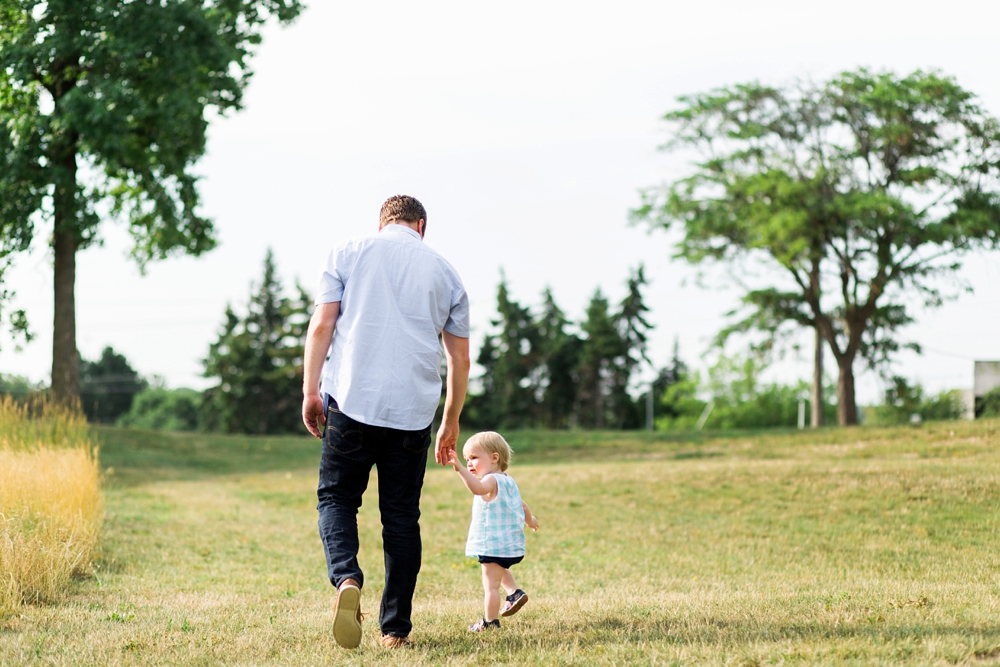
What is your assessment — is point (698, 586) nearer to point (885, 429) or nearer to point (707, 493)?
point (707, 493)

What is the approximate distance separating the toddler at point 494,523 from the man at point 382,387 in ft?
2.04

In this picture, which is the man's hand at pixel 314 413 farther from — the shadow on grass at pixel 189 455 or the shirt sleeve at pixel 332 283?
the shadow on grass at pixel 189 455

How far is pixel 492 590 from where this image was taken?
5254 millimetres

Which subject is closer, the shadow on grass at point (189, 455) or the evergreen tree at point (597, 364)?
the shadow on grass at point (189, 455)

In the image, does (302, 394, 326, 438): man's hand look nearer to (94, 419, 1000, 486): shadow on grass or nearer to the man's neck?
the man's neck

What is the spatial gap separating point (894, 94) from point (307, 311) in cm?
4182

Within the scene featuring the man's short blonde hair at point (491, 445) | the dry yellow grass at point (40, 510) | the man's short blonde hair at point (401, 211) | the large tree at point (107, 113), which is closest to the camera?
the man's short blonde hair at point (401, 211)

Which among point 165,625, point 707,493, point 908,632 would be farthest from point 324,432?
point 707,493

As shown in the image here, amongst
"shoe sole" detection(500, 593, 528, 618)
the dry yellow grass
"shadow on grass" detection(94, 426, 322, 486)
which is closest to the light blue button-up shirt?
"shoe sole" detection(500, 593, 528, 618)

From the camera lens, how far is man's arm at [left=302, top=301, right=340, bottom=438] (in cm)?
456

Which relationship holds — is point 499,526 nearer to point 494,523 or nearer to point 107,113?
point 494,523

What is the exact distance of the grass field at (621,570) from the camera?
4453 mm

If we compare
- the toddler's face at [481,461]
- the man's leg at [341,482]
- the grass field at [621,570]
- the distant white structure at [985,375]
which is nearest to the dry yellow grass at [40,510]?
the grass field at [621,570]

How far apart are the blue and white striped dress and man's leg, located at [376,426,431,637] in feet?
2.16
